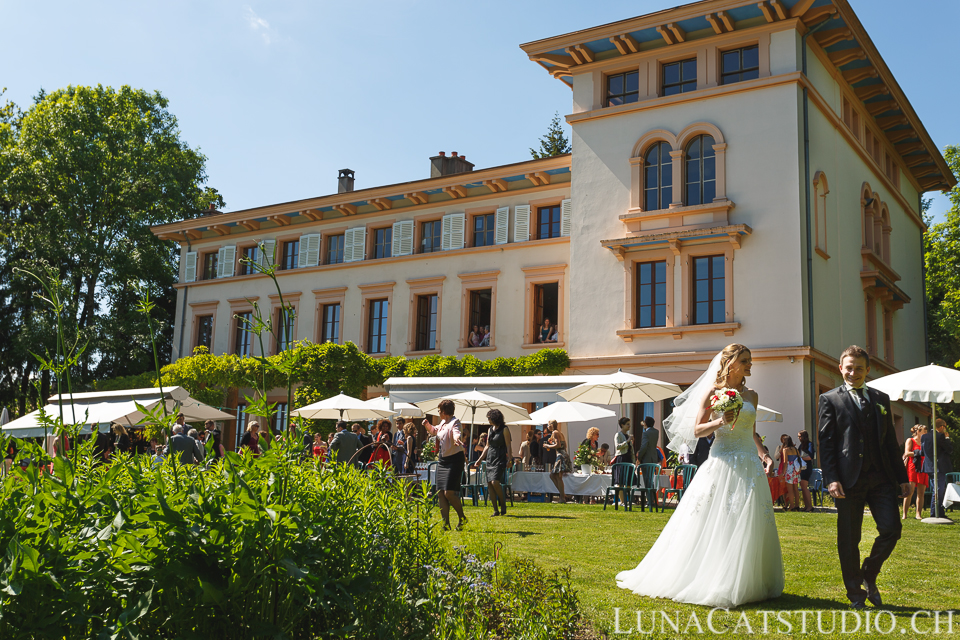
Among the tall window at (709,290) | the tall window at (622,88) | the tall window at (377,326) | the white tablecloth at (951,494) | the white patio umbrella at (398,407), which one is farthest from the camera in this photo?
the tall window at (377,326)

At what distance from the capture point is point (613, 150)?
25281mm

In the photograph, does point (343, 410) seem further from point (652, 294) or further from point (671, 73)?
point (671, 73)

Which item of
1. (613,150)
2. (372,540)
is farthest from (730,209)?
(372,540)

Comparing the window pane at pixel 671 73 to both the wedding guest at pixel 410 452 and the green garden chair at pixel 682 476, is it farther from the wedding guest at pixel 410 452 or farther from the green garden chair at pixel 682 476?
the wedding guest at pixel 410 452

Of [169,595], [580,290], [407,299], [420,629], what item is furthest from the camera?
[407,299]

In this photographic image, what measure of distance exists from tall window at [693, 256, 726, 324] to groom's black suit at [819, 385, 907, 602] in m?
17.3

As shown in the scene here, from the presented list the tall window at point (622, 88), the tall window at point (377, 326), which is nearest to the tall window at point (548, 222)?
the tall window at point (622, 88)

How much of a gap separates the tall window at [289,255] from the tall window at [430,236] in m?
5.81

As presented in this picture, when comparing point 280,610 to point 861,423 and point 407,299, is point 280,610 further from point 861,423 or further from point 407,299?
point 407,299

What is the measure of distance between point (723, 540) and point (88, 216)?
1468 inches

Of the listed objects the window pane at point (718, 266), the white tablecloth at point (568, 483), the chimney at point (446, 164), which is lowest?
the white tablecloth at point (568, 483)

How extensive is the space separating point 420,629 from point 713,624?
2614mm

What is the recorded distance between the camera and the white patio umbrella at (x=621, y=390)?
18.6 metres

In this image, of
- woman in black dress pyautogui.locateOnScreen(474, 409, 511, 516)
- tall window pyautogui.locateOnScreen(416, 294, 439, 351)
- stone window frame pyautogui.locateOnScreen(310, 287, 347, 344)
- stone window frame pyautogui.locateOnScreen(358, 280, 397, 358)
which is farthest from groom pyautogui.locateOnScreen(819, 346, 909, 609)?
stone window frame pyautogui.locateOnScreen(310, 287, 347, 344)
